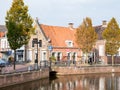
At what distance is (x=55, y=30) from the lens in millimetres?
60938

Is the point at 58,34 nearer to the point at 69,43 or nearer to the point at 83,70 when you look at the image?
the point at 69,43

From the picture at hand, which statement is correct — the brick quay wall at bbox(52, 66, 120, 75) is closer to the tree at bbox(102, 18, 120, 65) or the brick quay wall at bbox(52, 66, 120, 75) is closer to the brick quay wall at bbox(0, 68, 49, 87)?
the tree at bbox(102, 18, 120, 65)

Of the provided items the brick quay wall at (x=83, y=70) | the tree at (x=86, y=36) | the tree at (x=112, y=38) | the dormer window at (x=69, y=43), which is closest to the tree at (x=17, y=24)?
the brick quay wall at (x=83, y=70)

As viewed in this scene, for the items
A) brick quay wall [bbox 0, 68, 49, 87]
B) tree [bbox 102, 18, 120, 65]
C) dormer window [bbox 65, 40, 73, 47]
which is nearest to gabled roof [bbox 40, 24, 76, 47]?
dormer window [bbox 65, 40, 73, 47]

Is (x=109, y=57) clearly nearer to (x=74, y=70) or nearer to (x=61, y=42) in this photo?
(x=61, y=42)

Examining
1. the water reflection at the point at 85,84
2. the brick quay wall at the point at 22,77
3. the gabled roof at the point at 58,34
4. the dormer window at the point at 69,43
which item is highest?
the gabled roof at the point at 58,34

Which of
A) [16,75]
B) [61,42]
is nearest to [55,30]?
[61,42]

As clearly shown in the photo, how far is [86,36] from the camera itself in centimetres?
5541

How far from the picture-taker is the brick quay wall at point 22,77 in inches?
1254

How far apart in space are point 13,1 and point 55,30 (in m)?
23.1

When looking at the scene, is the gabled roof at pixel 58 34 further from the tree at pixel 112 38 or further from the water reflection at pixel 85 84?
the water reflection at pixel 85 84

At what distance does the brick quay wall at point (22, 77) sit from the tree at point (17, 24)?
389cm

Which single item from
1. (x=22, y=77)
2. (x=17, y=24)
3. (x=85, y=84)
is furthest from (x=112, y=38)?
(x=22, y=77)

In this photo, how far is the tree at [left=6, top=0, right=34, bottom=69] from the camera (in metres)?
37.6
